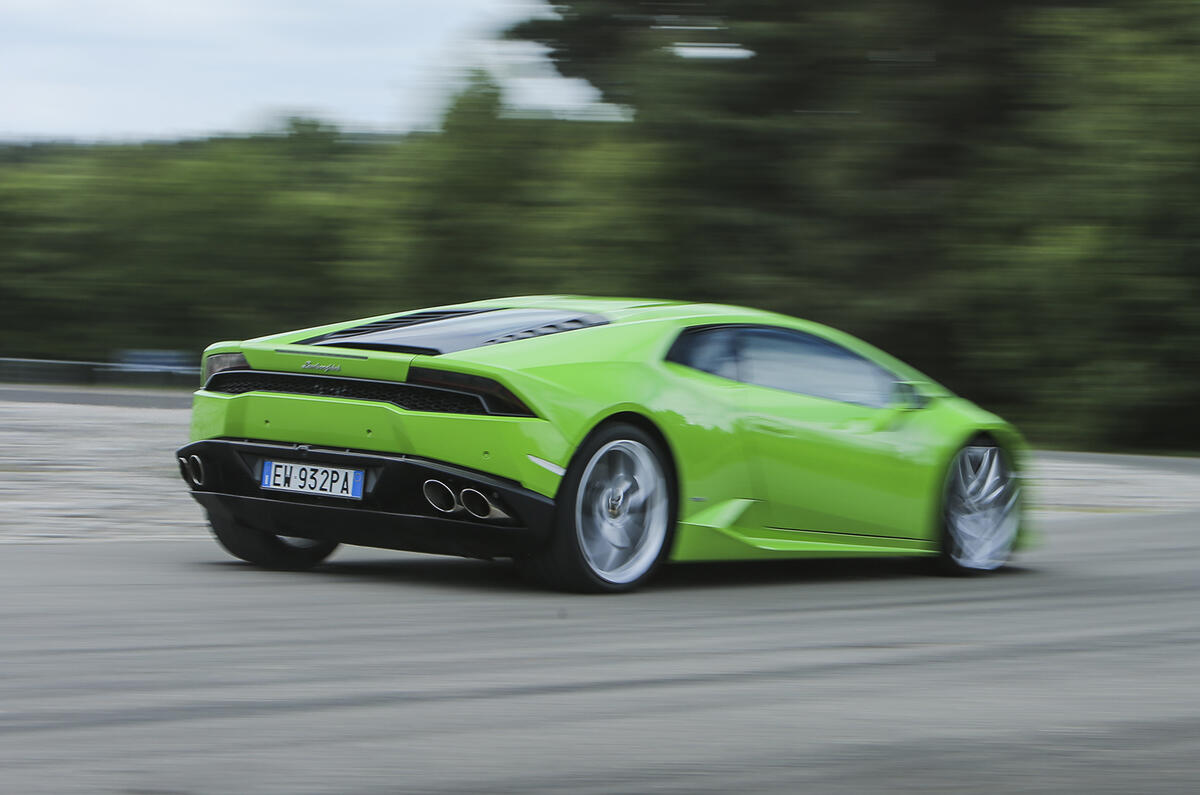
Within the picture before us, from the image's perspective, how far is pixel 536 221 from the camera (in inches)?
1096

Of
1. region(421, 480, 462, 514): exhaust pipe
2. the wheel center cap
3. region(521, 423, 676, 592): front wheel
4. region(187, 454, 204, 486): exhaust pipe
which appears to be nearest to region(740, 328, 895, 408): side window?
region(521, 423, 676, 592): front wheel

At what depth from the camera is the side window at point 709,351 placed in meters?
6.66

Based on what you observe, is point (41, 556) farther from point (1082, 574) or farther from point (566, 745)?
point (1082, 574)

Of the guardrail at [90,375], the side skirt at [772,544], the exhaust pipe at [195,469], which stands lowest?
the guardrail at [90,375]

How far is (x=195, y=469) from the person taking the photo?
668 centimetres

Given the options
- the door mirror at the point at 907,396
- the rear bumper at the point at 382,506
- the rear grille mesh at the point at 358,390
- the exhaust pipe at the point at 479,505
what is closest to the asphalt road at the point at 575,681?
the rear bumper at the point at 382,506

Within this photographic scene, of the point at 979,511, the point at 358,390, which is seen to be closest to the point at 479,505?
the point at 358,390

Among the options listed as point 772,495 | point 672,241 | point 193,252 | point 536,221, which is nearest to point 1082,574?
point 772,495

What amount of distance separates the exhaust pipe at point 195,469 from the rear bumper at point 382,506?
0.04 metres

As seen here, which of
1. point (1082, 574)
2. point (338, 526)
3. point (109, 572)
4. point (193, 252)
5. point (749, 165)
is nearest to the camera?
point (338, 526)

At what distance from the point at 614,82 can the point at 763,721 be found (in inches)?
937

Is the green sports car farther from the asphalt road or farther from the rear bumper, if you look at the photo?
the asphalt road

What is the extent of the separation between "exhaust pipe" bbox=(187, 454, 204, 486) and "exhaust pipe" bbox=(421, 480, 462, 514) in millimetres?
1183

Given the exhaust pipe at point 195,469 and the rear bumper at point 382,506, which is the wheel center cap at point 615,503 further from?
the exhaust pipe at point 195,469
